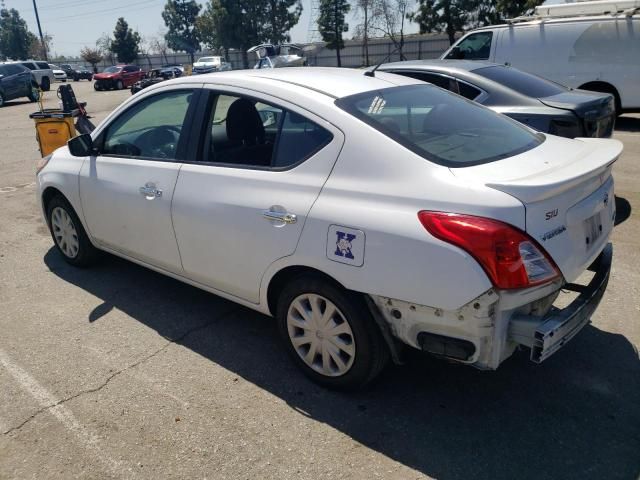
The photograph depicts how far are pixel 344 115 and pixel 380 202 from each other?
56cm

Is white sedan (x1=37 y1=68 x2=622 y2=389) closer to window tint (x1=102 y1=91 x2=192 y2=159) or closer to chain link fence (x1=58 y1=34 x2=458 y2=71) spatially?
window tint (x1=102 y1=91 x2=192 y2=159)

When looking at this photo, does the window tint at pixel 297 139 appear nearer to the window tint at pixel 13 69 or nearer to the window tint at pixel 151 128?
the window tint at pixel 151 128

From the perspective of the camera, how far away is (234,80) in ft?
11.1

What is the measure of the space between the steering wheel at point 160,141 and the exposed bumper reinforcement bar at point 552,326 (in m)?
2.45

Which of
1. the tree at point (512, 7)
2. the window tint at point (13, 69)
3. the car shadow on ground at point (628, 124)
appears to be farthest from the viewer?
the tree at point (512, 7)

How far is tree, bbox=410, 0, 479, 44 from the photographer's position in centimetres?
3519

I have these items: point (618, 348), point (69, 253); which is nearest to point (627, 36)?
point (618, 348)

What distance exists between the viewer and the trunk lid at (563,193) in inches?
92.9

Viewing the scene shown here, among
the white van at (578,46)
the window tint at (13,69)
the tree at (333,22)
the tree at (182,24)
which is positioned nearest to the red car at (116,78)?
the window tint at (13,69)

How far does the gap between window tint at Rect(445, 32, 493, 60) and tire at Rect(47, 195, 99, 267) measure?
9036mm

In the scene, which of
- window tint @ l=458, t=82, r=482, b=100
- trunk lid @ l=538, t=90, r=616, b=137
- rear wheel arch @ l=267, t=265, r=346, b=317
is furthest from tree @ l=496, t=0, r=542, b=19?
rear wheel arch @ l=267, t=265, r=346, b=317

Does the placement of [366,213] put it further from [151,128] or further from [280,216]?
[151,128]

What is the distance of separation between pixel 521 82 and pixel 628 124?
266 inches

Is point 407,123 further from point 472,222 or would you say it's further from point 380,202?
point 472,222
